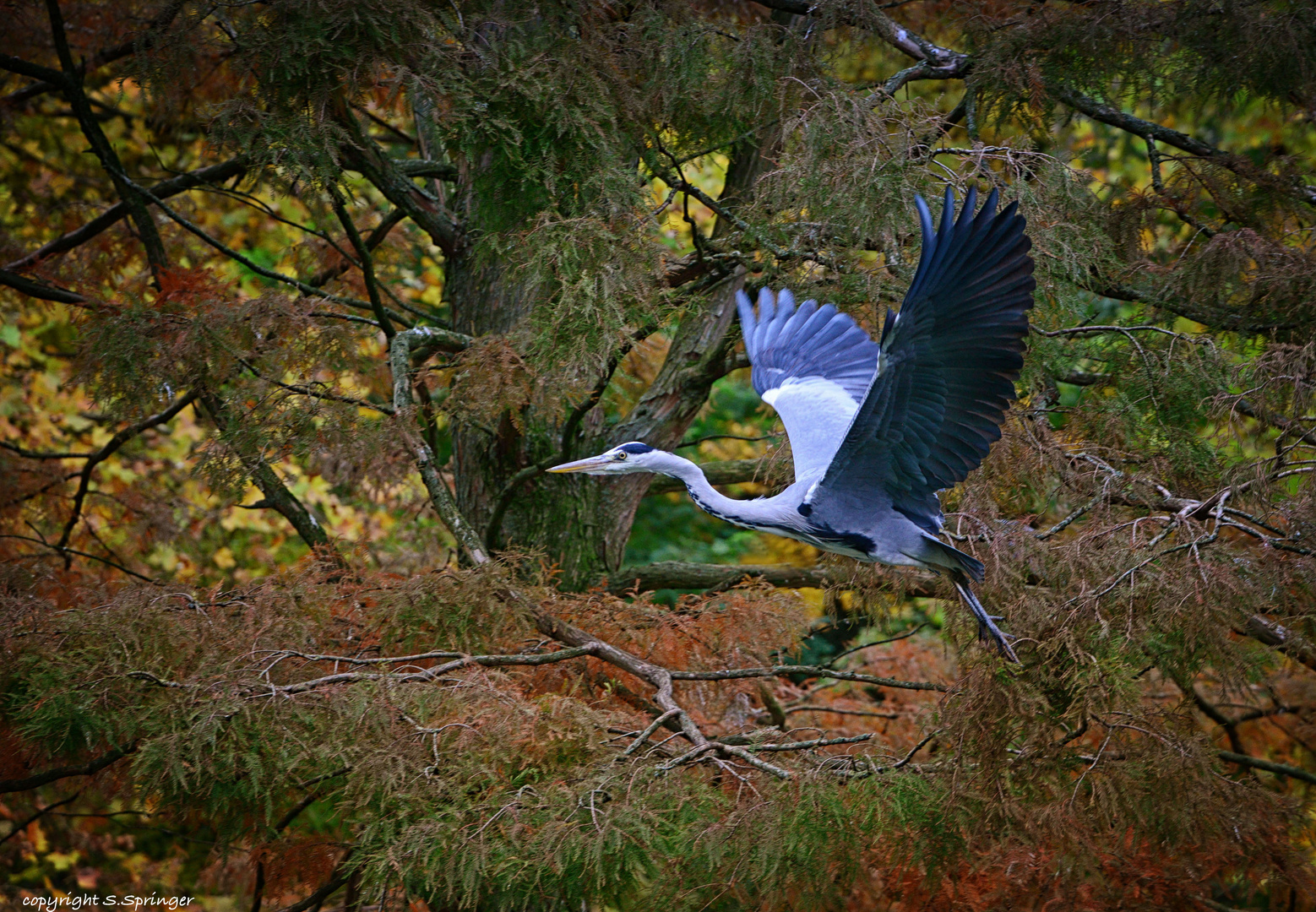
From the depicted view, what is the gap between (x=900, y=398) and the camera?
328 centimetres

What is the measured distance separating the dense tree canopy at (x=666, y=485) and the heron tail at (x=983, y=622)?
7 cm

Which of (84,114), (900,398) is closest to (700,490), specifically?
(900,398)

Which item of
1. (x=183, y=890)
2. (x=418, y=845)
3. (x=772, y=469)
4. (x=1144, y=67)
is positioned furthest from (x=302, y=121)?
(x=183, y=890)

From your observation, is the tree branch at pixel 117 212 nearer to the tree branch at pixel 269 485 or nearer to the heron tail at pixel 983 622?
the tree branch at pixel 269 485

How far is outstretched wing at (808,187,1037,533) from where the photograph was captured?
3.06m

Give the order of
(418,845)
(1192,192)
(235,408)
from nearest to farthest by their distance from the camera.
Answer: (418,845) < (235,408) < (1192,192)

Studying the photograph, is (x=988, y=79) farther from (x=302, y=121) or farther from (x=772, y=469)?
(x=302, y=121)

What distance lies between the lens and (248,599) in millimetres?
3926

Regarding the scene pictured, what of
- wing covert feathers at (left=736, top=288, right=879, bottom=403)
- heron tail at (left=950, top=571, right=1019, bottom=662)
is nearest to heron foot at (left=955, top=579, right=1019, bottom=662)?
heron tail at (left=950, top=571, right=1019, bottom=662)

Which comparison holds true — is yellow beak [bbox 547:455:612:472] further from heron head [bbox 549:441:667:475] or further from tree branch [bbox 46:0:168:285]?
tree branch [bbox 46:0:168:285]

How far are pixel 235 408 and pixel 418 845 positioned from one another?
2267mm

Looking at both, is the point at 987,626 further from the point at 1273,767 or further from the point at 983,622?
the point at 1273,767

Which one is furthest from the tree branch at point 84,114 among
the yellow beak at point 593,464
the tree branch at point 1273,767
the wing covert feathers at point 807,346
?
the tree branch at point 1273,767

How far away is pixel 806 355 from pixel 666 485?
5.72ft
